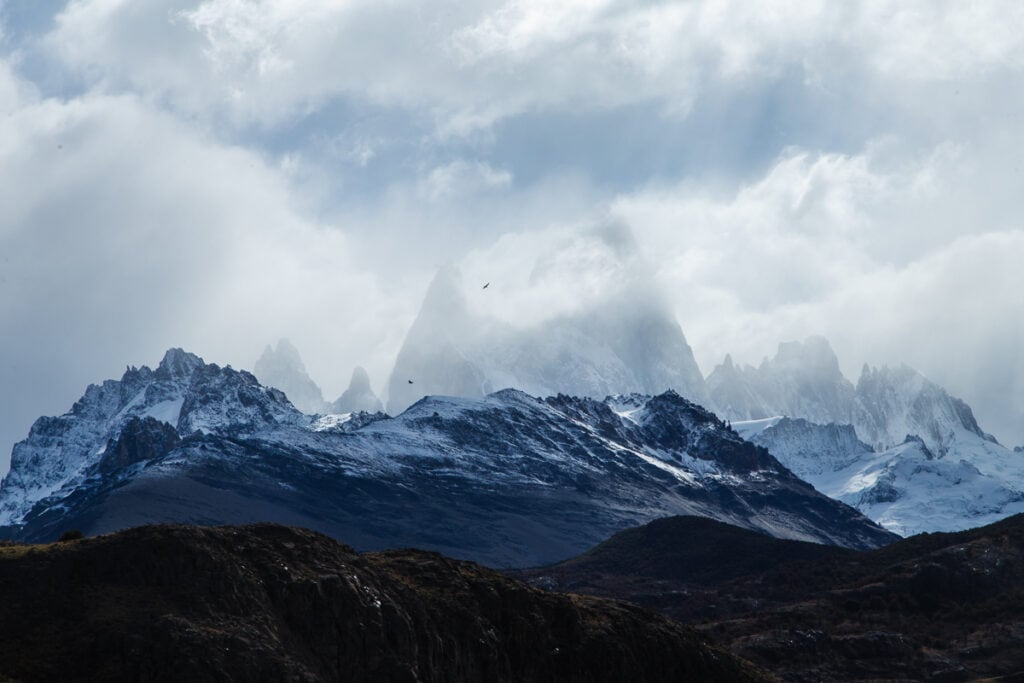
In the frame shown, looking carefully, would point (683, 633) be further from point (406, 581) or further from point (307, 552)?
point (307, 552)

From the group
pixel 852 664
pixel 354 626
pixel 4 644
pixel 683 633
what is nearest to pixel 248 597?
pixel 354 626

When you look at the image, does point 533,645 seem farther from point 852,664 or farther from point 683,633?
point 852,664

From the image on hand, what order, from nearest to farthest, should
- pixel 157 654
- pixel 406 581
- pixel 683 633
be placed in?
pixel 157 654 → pixel 406 581 → pixel 683 633

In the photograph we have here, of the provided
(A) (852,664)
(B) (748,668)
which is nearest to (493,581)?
(B) (748,668)

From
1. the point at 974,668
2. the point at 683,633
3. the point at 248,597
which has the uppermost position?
the point at 248,597

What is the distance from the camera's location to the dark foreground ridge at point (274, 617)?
277ft

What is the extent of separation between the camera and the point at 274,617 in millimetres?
93875

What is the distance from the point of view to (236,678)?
84.9 metres

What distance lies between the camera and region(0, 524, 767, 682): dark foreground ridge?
84438 mm

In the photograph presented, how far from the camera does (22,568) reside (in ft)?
294

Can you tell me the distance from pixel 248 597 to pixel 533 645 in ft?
96.8

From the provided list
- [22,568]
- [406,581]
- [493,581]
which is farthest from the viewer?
[493,581]

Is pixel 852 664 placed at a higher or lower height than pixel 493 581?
lower

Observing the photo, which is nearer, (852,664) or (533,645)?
(533,645)
